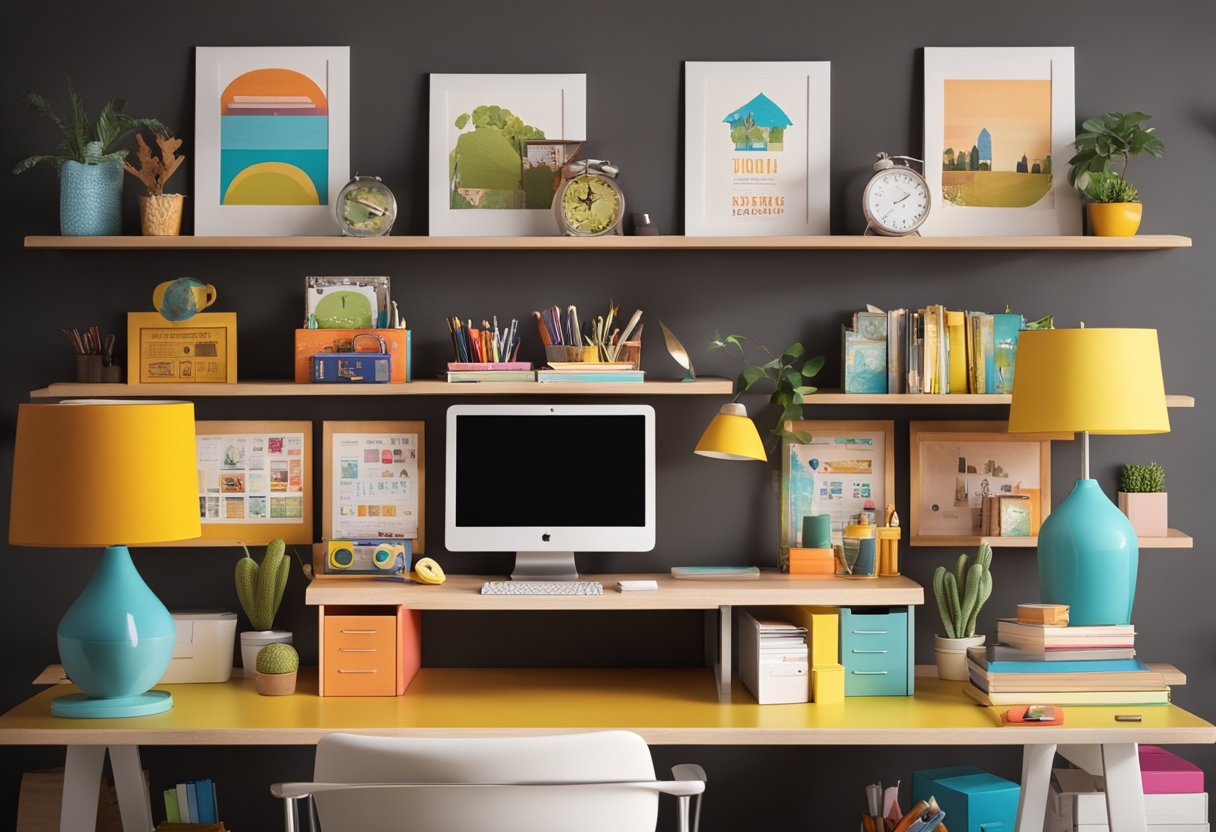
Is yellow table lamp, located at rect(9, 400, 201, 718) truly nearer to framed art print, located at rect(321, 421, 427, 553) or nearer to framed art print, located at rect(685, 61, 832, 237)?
framed art print, located at rect(321, 421, 427, 553)

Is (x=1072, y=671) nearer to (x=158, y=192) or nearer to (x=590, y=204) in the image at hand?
(x=590, y=204)

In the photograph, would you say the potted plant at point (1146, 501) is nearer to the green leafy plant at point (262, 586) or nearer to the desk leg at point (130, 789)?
the green leafy plant at point (262, 586)

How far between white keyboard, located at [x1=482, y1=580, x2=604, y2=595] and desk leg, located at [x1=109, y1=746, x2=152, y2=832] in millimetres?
890

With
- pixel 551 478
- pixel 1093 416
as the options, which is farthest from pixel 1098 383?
pixel 551 478

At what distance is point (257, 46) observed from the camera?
3102mm

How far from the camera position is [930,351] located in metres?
A: 3.02

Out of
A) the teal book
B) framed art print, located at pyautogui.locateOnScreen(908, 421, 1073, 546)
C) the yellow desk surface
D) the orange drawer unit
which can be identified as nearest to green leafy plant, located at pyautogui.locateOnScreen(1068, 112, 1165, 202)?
the teal book

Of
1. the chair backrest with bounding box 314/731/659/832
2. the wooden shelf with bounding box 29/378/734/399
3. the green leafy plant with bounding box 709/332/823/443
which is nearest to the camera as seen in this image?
the chair backrest with bounding box 314/731/659/832

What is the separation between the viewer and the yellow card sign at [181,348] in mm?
3031

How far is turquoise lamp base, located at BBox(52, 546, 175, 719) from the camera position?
2.58 m

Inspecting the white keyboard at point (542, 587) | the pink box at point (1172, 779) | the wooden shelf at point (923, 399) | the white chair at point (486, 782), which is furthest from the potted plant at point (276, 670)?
the pink box at point (1172, 779)

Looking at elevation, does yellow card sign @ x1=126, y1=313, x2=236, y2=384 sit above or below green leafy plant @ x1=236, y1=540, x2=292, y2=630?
above

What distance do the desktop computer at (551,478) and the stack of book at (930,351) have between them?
0.58m

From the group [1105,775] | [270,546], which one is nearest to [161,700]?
[270,546]
